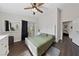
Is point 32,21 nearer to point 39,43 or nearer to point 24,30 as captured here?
point 24,30

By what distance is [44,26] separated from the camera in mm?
1618

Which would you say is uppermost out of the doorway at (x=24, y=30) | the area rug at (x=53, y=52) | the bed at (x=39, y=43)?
the doorway at (x=24, y=30)

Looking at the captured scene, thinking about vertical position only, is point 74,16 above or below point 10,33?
above

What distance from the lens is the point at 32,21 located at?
5.27 feet

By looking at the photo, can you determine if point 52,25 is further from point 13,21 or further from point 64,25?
point 13,21

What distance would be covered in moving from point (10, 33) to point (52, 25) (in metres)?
0.67

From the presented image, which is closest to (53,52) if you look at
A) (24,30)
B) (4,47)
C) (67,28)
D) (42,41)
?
(42,41)

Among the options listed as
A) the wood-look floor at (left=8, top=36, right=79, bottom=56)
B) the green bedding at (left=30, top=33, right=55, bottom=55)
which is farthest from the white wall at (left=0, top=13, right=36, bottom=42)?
the green bedding at (left=30, top=33, right=55, bottom=55)

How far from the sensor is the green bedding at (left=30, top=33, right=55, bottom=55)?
1.44 metres

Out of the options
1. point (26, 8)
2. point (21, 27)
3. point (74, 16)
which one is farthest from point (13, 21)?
point (74, 16)

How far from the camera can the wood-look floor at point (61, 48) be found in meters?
1.51

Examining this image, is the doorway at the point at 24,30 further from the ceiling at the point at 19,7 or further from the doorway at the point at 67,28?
the doorway at the point at 67,28

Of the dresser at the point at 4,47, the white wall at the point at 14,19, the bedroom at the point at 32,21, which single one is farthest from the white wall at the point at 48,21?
the dresser at the point at 4,47

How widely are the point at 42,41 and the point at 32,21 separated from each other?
1.19ft
